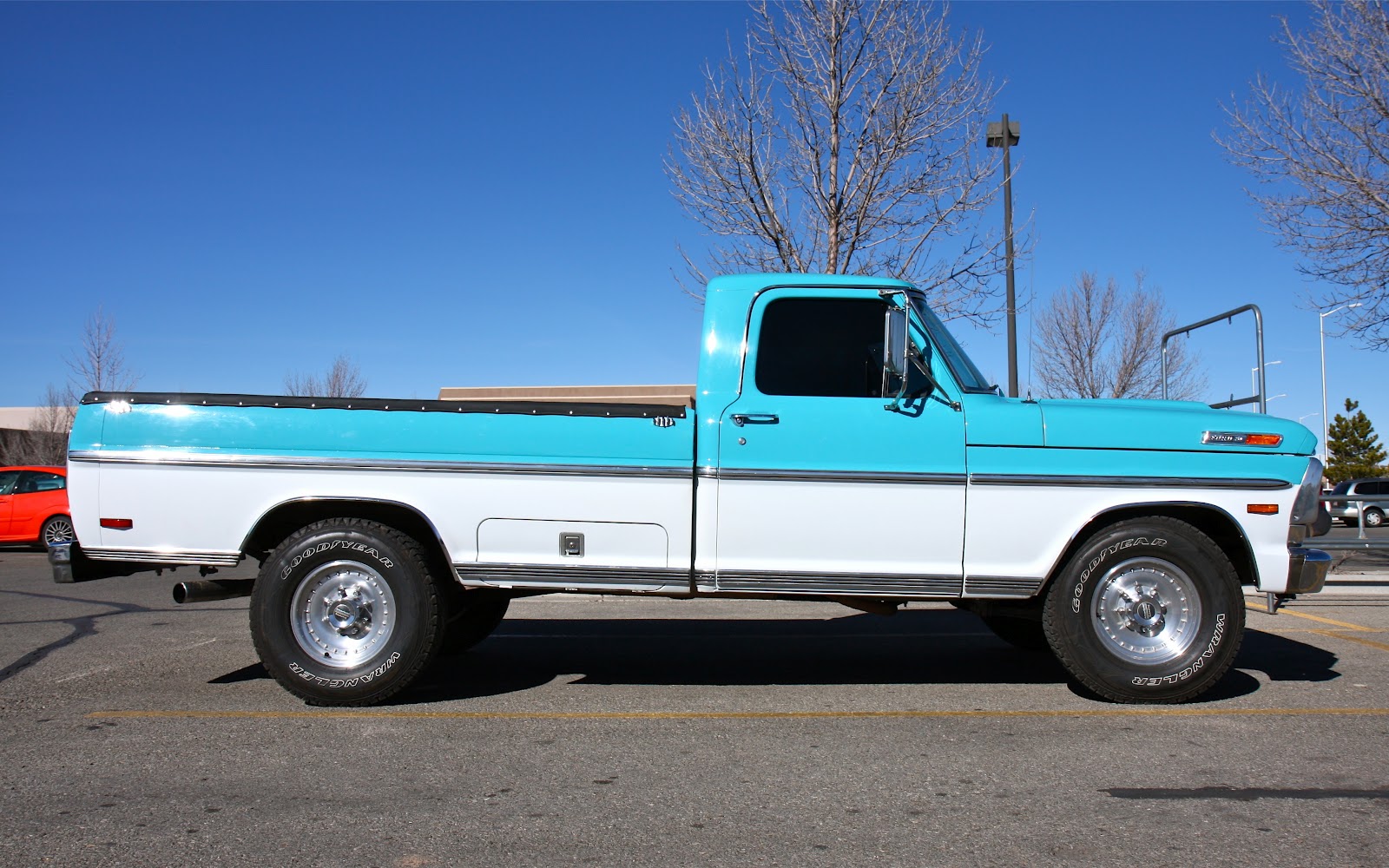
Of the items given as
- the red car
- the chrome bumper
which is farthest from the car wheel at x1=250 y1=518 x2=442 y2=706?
the red car

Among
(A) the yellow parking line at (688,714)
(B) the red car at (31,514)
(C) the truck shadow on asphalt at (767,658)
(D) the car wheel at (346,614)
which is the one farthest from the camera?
(B) the red car at (31,514)

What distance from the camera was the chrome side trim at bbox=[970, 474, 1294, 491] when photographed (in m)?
5.27

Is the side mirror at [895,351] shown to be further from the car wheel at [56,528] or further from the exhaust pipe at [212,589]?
the car wheel at [56,528]

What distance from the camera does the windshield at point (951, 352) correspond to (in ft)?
18.0

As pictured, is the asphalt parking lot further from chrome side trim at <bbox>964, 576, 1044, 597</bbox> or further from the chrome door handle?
the chrome door handle

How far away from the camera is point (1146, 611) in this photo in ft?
17.5

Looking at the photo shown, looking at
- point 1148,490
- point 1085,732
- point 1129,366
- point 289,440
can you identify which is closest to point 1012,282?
point 1148,490

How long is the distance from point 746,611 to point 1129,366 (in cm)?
2020

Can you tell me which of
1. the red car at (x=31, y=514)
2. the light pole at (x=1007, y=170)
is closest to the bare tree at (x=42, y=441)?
the red car at (x=31, y=514)

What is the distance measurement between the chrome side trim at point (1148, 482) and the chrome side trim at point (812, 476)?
49cm

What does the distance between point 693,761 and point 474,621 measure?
283cm

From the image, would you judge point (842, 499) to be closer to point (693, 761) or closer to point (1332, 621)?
point (693, 761)

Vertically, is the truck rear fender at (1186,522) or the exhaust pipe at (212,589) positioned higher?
the truck rear fender at (1186,522)

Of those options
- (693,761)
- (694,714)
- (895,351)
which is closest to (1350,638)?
(895,351)
